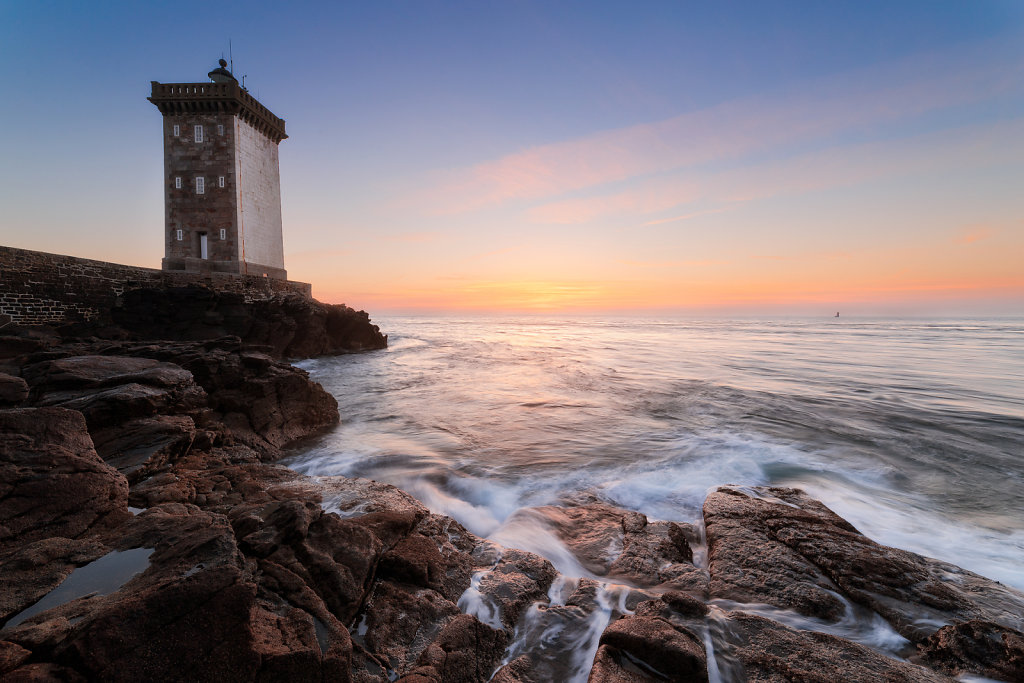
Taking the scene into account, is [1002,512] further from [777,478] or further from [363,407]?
[363,407]

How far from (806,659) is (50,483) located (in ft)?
17.3

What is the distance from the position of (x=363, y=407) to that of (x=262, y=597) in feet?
32.0

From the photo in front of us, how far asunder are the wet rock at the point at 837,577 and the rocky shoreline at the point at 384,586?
0.06 ft

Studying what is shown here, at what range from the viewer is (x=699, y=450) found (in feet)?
25.9

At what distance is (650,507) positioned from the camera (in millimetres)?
5520

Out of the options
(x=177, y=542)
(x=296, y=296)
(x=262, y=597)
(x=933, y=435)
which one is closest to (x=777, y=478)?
(x=933, y=435)

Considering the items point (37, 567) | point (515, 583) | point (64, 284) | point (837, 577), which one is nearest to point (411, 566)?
point (515, 583)

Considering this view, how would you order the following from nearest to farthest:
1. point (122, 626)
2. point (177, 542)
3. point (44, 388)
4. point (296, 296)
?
point (122, 626) → point (177, 542) → point (44, 388) → point (296, 296)

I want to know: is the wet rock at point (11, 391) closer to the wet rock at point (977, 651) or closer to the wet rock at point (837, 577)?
the wet rock at point (837, 577)

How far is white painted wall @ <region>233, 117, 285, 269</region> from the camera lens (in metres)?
21.5

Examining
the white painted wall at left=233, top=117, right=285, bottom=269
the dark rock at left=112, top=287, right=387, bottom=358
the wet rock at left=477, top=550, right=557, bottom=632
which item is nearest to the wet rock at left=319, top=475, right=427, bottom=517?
the wet rock at left=477, top=550, right=557, bottom=632

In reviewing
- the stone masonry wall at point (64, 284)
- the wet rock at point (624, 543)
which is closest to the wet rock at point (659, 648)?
the wet rock at point (624, 543)

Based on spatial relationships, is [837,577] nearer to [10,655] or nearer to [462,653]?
[462,653]

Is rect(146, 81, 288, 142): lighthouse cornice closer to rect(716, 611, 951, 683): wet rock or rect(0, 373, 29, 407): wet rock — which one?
rect(0, 373, 29, 407): wet rock
